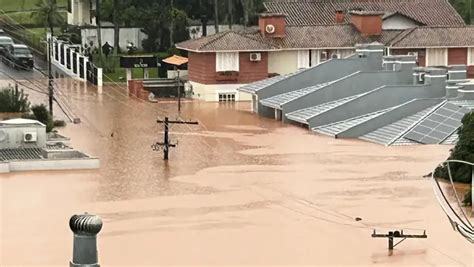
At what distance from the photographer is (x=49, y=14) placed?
53.4m

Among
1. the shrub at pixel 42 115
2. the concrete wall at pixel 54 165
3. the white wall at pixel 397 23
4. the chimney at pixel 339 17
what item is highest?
the chimney at pixel 339 17

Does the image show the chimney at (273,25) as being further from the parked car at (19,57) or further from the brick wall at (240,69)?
the parked car at (19,57)

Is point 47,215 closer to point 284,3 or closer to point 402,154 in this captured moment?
point 402,154

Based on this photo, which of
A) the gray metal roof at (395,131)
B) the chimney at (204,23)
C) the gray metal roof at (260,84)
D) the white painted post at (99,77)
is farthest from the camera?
the chimney at (204,23)

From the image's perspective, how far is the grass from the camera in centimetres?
6236

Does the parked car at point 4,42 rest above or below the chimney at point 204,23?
below

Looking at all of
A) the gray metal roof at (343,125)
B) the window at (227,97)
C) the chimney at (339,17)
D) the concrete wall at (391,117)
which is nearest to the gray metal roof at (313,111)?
the gray metal roof at (343,125)

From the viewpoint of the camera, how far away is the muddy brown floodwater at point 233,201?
20.0m

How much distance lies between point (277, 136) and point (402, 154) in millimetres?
4725

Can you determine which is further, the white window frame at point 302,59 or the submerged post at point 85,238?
the white window frame at point 302,59

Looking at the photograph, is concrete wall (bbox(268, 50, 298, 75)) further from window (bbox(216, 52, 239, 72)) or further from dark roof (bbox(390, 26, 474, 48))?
dark roof (bbox(390, 26, 474, 48))

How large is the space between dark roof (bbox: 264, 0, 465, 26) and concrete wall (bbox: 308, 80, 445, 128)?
10.8 meters

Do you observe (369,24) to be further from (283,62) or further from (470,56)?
(470,56)

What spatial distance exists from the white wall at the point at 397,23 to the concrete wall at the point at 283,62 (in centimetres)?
402
